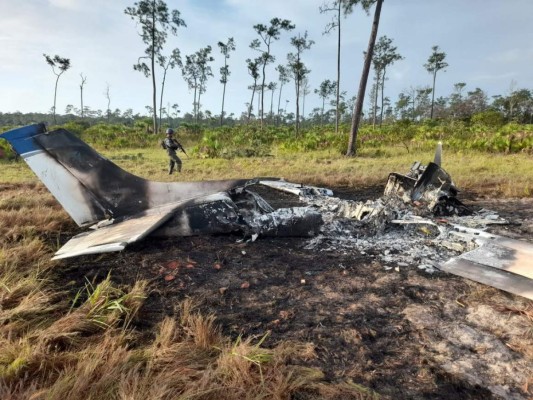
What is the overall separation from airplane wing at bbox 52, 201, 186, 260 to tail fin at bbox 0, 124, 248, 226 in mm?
250

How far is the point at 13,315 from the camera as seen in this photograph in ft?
8.43

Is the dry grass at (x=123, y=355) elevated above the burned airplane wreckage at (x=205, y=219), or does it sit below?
below

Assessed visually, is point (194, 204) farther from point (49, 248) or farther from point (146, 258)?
point (49, 248)

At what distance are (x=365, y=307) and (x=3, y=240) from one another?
423 cm

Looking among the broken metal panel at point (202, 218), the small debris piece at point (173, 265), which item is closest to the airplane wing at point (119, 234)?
the broken metal panel at point (202, 218)

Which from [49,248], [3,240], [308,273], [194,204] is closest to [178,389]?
[308,273]

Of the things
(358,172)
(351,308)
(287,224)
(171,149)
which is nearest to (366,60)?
(358,172)

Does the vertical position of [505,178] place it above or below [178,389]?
above

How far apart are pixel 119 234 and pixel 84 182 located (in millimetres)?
1057

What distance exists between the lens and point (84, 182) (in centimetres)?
441

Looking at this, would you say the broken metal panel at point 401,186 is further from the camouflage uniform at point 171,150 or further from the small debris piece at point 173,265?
the camouflage uniform at point 171,150

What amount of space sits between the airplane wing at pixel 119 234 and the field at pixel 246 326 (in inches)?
7.4

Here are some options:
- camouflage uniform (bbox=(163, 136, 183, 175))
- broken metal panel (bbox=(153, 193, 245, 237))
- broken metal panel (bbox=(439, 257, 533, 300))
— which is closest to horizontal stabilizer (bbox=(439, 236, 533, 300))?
broken metal panel (bbox=(439, 257, 533, 300))

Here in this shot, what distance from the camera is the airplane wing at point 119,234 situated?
361cm
